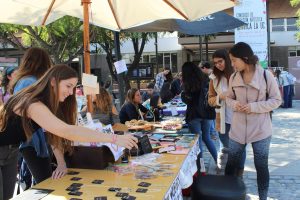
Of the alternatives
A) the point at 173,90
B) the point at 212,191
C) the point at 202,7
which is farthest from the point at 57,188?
the point at 173,90

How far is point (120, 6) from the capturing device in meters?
5.02

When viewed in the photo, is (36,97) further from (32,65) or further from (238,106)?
(238,106)

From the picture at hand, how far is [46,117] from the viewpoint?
2.35 meters

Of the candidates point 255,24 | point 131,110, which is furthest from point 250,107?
point 255,24

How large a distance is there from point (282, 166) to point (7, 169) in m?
4.28

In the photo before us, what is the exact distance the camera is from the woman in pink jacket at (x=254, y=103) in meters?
3.67

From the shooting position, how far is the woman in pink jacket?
367 centimetres

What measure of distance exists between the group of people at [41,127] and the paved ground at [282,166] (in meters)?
2.56

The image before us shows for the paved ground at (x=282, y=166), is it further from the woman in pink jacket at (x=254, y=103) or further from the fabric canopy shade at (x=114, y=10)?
the fabric canopy shade at (x=114, y=10)

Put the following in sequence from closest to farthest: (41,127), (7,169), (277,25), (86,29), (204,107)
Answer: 1. (41,127)
2. (7,169)
3. (86,29)
4. (204,107)
5. (277,25)

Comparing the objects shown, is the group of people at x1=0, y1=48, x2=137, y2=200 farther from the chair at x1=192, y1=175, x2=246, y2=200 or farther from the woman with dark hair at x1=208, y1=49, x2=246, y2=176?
the woman with dark hair at x1=208, y1=49, x2=246, y2=176

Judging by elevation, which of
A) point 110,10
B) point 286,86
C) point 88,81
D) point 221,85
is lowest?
point 286,86

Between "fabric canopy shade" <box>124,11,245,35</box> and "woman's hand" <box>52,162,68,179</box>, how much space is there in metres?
3.88

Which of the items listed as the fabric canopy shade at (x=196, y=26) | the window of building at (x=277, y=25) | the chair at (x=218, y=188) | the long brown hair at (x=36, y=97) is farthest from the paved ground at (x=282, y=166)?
the window of building at (x=277, y=25)
